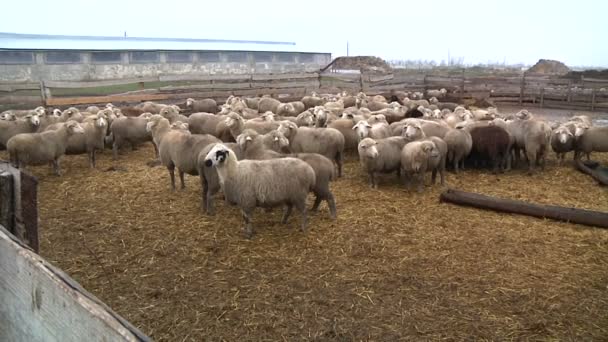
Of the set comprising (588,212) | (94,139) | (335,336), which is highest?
(94,139)

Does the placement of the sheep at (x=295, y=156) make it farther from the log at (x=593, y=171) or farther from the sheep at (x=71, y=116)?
→ the sheep at (x=71, y=116)

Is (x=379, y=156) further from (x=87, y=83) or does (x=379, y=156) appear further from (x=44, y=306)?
(x=87, y=83)

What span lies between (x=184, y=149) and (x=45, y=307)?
792 centimetres

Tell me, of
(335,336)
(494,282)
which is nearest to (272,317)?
(335,336)

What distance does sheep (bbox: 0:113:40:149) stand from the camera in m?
11.6

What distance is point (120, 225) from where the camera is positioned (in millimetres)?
7730

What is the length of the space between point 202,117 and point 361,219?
7.27 metres

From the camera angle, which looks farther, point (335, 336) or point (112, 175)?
point (112, 175)

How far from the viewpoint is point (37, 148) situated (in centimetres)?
1011

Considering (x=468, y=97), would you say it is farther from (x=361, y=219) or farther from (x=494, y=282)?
(x=494, y=282)

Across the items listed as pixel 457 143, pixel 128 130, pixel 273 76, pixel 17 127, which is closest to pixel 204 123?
pixel 128 130

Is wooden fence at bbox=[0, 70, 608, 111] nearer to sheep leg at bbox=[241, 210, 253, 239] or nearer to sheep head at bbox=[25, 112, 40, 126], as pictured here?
sheep head at bbox=[25, 112, 40, 126]

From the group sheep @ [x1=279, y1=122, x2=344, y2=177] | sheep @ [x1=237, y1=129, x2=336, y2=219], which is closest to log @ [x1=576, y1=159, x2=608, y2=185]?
sheep @ [x1=279, y1=122, x2=344, y2=177]

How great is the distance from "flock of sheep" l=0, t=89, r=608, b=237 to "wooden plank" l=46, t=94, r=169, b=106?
4435 mm
